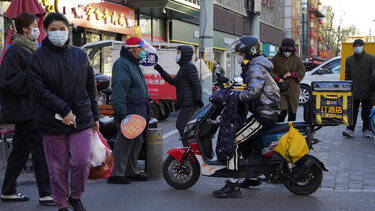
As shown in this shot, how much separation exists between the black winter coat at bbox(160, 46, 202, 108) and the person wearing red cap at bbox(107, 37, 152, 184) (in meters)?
0.85

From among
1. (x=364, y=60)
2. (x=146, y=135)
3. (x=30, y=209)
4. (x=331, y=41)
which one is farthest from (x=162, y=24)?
(x=331, y=41)

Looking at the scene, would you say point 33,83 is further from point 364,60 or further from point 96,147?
point 364,60

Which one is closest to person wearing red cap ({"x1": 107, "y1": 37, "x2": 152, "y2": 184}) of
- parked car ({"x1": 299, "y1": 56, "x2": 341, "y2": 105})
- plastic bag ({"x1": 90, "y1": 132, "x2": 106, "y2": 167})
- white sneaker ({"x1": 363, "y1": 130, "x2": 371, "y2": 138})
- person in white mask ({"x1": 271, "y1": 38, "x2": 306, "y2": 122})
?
plastic bag ({"x1": 90, "y1": 132, "x2": 106, "y2": 167})

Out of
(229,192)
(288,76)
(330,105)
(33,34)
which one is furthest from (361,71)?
(33,34)

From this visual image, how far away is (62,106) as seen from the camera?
14.8 feet

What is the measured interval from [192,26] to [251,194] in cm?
2555

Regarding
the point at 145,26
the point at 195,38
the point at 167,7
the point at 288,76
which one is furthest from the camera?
the point at 195,38

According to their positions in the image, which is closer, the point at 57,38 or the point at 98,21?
the point at 57,38

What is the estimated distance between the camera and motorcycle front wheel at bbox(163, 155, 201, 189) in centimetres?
629

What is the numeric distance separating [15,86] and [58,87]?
98cm

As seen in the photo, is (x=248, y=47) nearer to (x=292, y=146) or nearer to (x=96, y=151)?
(x=292, y=146)

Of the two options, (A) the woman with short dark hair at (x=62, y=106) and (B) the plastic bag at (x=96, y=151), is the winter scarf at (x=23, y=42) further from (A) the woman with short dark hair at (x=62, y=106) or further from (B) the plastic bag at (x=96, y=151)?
(B) the plastic bag at (x=96, y=151)

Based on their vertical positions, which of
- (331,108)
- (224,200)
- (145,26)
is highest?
(145,26)

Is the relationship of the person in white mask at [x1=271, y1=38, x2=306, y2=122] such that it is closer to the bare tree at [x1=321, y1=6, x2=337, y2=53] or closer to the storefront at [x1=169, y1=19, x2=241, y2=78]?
the storefront at [x1=169, y1=19, x2=241, y2=78]
